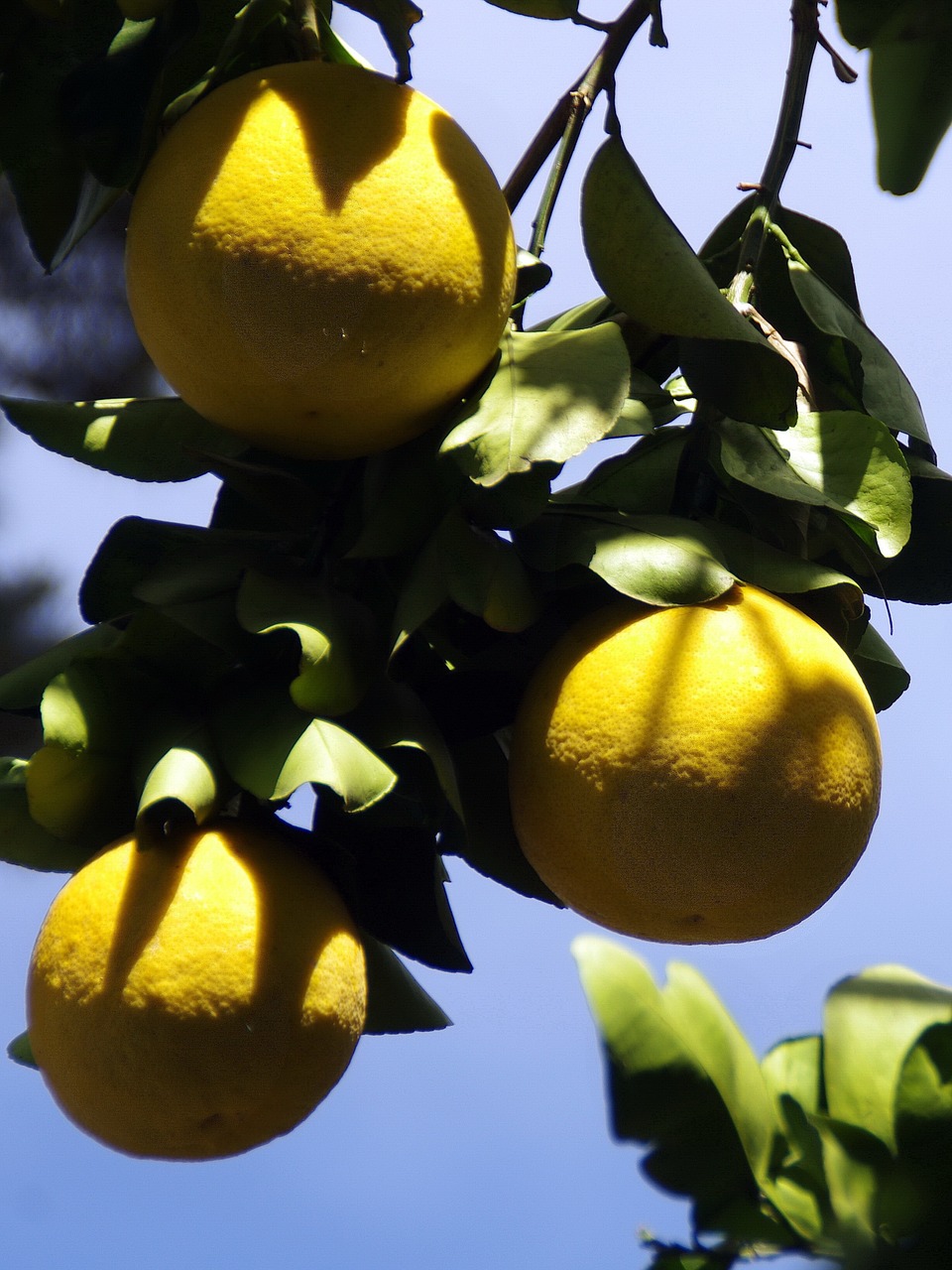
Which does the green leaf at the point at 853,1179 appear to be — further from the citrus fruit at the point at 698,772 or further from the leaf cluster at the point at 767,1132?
the citrus fruit at the point at 698,772

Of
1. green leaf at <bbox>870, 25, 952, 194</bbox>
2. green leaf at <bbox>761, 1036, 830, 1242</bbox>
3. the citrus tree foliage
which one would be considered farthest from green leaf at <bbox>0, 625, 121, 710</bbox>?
green leaf at <bbox>870, 25, 952, 194</bbox>

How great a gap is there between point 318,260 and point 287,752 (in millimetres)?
283

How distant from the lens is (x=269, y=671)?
34.8 inches

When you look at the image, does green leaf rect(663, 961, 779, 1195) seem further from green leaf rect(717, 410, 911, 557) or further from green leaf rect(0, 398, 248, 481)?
green leaf rect(0, 398, 248, 481)

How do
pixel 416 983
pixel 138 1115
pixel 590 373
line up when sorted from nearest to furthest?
pixel 138 1115, pixel 590 373, pixel 416 983

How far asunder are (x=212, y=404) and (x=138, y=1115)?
420 mm

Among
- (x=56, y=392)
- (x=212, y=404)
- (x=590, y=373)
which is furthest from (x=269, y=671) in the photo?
(x=56, y=392)

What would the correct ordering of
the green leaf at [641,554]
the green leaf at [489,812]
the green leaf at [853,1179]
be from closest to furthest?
the green leaf at [853,1179] → the green leaf at [641,554] → the green leaf at [489,812]

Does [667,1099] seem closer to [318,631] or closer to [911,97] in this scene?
[318,631]

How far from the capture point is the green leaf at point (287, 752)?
0.77 m

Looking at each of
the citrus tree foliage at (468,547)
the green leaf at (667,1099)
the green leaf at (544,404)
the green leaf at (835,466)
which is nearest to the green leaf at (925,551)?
the citrus tree foliage at (468,547)

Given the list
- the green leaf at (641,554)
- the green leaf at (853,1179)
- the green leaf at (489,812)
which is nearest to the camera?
the green leaf at (853,1179)

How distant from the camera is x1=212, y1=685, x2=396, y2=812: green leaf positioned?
77 cm

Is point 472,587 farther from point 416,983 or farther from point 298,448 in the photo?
point 416,983
